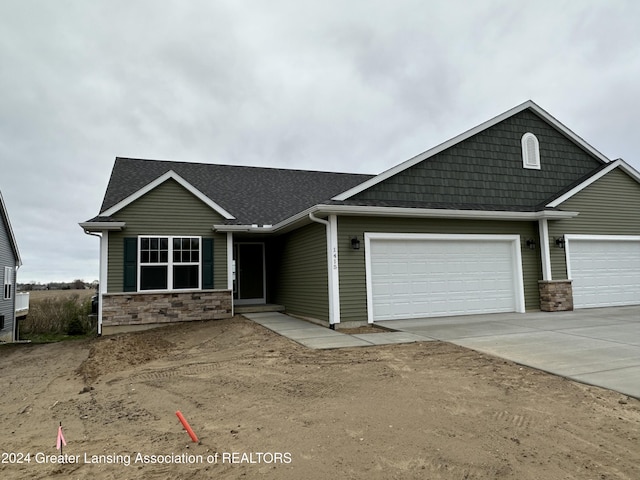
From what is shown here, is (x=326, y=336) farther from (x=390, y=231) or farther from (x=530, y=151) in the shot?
(x=530, y=151)

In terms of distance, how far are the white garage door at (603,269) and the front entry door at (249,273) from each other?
995 cm

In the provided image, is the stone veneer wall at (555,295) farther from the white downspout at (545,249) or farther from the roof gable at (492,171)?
the roof gable at (492,171)

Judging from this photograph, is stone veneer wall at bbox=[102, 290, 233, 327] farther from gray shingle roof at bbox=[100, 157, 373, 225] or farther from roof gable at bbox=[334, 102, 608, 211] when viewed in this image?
roof gable at bbox=[334, 102, 608, 211]

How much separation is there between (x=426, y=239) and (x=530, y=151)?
4.82 meters

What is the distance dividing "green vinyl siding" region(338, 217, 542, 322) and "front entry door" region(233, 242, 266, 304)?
19.5 ft

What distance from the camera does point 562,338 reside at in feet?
24.7

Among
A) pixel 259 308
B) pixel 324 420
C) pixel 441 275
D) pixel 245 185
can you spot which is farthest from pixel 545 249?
pixel 245 185

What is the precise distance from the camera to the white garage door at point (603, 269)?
12094 mm

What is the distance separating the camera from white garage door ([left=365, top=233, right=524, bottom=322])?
1030 cm

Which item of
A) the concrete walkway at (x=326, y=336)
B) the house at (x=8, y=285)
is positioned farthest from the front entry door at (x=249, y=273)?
the house at (x=8, y=285)

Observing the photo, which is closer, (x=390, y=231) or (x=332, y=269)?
(x=332, y=269)

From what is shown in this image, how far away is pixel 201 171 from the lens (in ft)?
55.0

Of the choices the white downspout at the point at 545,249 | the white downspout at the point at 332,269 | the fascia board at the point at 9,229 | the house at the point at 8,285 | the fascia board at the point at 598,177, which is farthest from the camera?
the fascia board at the point at 9,229

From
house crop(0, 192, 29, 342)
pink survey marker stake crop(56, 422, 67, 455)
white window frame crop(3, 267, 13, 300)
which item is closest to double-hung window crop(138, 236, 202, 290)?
pink survey marker stake crop(56, 422, 67, 455)
